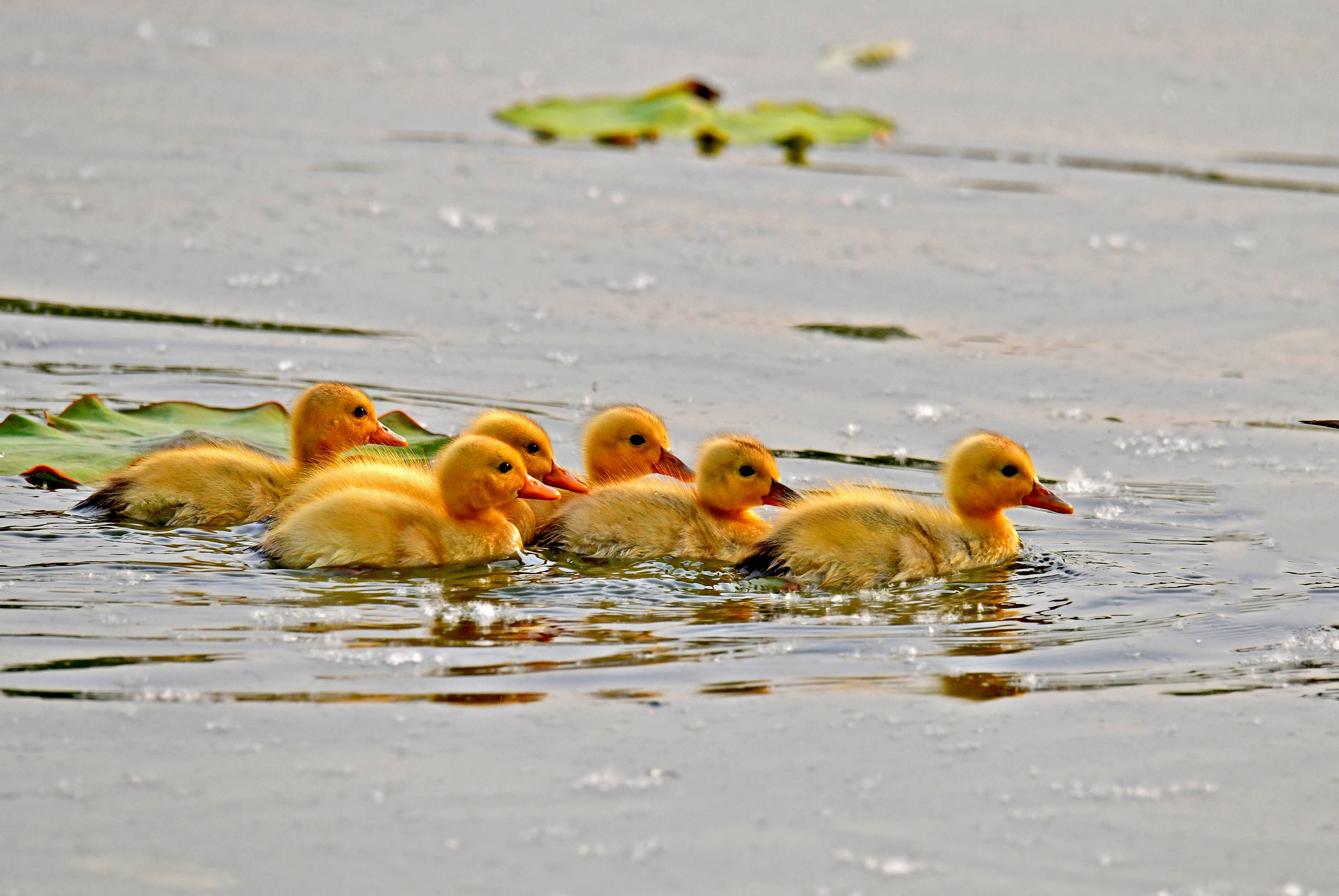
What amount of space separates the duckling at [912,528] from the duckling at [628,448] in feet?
2.18

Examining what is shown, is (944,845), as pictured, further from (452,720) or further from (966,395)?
(966,395)

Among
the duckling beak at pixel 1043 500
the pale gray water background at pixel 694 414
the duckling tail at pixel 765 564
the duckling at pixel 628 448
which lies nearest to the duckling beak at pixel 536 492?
the pale gray water background at pixel 694 414

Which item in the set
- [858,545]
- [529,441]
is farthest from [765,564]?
[529,441]

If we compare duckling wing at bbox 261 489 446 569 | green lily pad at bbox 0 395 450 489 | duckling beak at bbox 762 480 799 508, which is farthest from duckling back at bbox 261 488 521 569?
duckling beak at bbox 762 480 799 508

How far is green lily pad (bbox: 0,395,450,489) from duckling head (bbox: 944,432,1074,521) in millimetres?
1755

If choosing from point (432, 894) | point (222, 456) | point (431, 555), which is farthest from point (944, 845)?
point (222, 456)

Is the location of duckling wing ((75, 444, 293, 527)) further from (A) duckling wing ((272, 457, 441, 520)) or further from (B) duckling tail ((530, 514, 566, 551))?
(B) duckling tail ((530, 514, 566, 551))

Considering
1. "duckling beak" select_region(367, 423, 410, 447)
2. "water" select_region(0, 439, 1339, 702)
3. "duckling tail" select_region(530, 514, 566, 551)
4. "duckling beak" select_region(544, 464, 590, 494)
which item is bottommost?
"water" select_region(0, 439, 1339, 702)

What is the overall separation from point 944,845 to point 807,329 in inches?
172


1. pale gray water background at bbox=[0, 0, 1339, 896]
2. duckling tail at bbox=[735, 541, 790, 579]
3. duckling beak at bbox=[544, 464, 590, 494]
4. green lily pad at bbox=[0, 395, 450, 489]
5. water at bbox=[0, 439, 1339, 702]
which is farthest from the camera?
green lily pad at bbox=[0, 395, 450, 489]

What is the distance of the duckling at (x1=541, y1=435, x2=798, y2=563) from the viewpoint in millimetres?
5598

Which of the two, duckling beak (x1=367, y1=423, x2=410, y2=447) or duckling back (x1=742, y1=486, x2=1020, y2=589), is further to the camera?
duckling beak (x1=367, y1=423, x2=410, y2=447)

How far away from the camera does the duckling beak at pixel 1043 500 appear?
18.6ft

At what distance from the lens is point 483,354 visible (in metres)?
7.34
